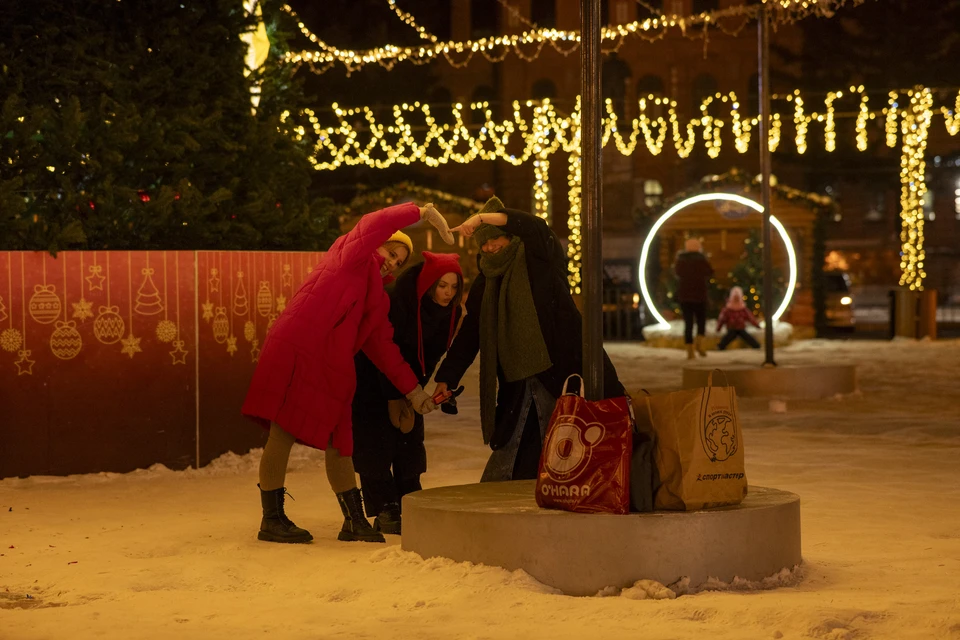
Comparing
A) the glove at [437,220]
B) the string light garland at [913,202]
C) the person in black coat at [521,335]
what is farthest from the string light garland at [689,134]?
the glove at [437,220]

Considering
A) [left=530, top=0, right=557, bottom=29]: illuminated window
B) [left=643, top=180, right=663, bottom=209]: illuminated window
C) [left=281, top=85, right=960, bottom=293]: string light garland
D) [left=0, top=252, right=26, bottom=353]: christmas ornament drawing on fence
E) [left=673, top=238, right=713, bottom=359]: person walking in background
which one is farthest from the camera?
[left=643, top=180, right=663, bottom=209]: illuminated window

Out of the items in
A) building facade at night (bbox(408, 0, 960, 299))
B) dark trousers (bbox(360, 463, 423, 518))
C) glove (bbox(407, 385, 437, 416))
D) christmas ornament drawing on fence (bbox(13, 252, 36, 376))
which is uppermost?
building facade at night (bbox(408, 0, 960, 299))

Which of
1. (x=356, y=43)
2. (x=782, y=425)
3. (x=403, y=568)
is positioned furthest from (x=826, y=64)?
(x=403, y=568)

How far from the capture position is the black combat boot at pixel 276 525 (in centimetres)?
689

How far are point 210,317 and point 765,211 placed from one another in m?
7.70

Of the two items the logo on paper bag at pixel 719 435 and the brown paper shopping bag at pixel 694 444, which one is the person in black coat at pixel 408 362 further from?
the logo on paper bag at pixel 719 435

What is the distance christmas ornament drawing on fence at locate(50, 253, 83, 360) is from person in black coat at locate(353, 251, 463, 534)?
2.71 meters

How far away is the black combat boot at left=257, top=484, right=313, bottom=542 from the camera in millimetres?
6891

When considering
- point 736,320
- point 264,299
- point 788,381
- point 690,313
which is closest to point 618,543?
point 264,299

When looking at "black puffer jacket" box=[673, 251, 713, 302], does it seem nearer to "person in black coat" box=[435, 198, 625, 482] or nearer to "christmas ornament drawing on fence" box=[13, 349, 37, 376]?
"christmas ornament drawing on fence" box=[13, 349, 37, 376]

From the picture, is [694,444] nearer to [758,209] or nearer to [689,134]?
[758,209]

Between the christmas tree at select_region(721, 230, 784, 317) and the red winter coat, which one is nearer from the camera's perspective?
the red winter coat

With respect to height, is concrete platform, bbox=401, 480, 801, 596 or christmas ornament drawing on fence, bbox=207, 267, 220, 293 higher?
christmas ornament drawing on fence, bbox=207, 267, 220, 293

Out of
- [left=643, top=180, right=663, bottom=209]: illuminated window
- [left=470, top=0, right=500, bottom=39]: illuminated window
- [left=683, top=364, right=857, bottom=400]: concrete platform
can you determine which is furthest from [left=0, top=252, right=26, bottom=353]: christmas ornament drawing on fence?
[left=643, top=180, right=663, bottom=209]: illuminated window
